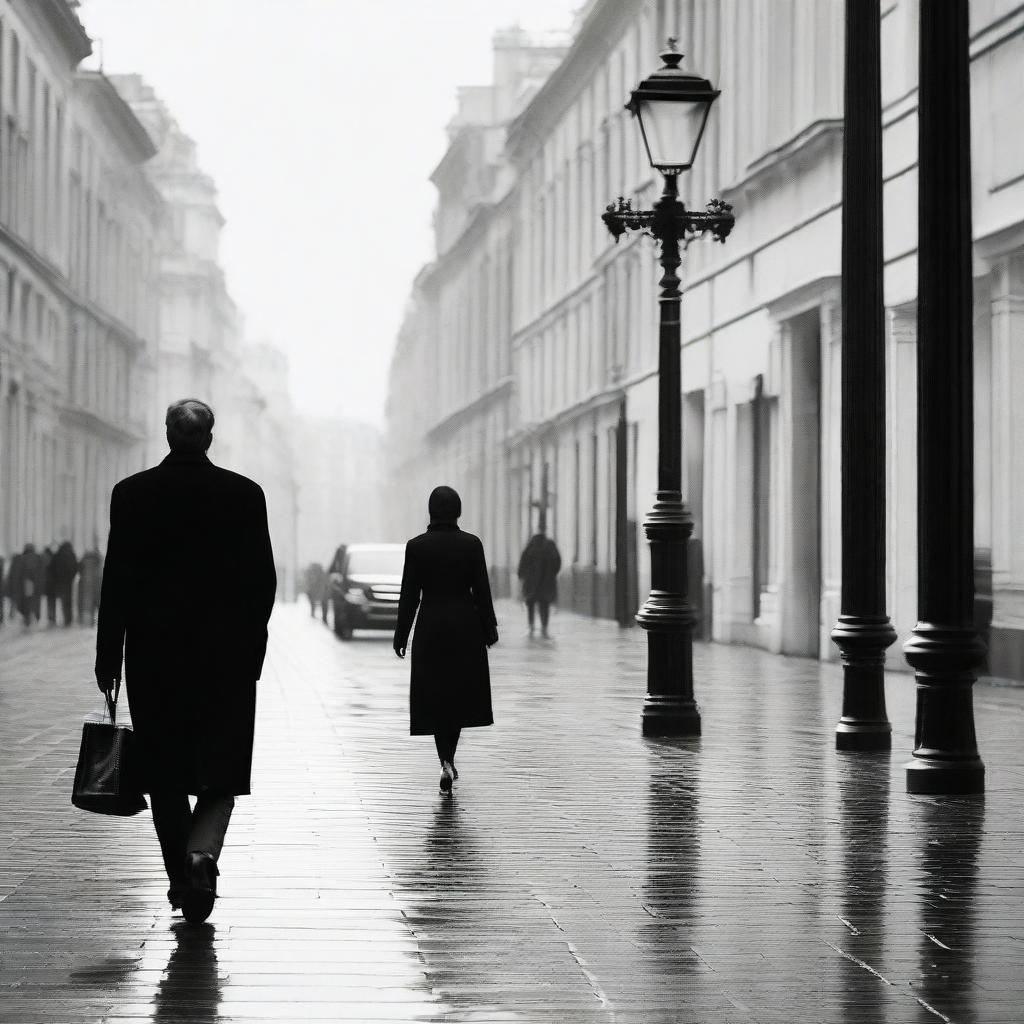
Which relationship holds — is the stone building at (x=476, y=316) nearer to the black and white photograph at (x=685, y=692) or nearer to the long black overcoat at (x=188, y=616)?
the black and white photograph at (x=685, y=692)

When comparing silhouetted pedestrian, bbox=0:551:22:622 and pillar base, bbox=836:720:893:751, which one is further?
silhouetted pedestrian, bbox=0:551:22:622

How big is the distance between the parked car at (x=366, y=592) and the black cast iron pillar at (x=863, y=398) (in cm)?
2006

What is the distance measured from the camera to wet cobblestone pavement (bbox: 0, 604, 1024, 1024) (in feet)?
20.1

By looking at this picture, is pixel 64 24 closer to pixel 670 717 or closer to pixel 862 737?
pixel 670 717

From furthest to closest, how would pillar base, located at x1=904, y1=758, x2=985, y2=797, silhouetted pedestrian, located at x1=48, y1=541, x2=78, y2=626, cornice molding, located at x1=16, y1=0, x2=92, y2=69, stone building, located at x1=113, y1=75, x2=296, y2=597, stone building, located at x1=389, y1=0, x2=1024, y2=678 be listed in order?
1. stone building, located at x1=113, y1=75, x2=296, y2=597
2. cornice molding, located at x1=16, y1=0, x2=92, y2=69
3. silhouetted pedestrian, located at x1=48, y1=541, x2=78, y2=626
4. stone building, located at x1=389, y1=0, x2=1024, y2=678
5. pillar base, located at x1=904, y1=758, x2=985, y2=797

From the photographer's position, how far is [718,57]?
34.0 metres

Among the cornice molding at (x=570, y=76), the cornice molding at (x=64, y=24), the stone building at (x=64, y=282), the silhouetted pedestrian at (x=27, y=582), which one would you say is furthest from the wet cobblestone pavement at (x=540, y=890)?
the cornice molding at (x=64, y=24)

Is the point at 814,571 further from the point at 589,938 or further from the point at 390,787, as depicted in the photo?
the point at 589,938

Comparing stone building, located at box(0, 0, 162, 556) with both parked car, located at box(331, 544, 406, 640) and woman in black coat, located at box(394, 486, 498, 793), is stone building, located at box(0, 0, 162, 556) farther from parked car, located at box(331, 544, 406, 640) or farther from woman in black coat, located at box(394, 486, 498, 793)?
woman in black coat, located at box(394, 486, 498, 793)

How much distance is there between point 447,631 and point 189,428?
13.4 feet

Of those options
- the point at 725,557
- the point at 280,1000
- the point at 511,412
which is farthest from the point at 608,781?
the point at 511,412

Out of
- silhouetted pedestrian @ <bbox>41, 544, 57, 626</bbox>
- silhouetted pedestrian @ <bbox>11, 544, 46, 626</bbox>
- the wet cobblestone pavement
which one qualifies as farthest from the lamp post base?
silhouetted pedestrian @ <bbox>41, 544, 57, 626</bbox>

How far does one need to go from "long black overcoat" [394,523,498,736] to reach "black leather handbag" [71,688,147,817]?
4.01 metres

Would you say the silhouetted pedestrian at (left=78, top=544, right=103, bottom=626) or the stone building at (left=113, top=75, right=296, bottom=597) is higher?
the stone building at (left=113, top=75, right=296, bottom=597)
